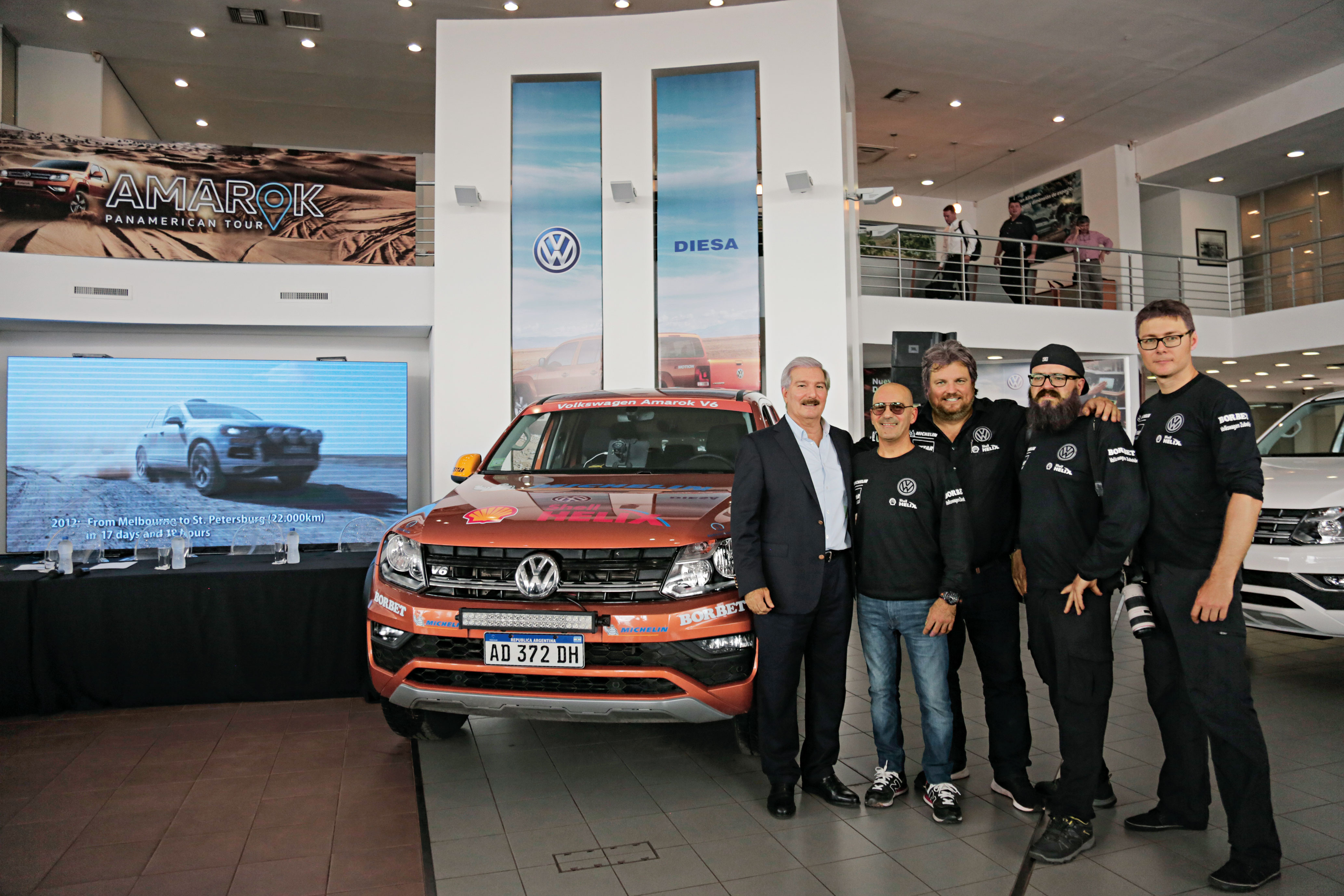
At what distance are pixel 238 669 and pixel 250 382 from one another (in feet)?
16.3

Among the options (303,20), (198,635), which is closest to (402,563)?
(198,635)

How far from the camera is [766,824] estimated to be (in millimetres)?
2904

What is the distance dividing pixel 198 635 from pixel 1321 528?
5678 millimetres

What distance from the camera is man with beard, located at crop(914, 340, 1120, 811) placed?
298 cm

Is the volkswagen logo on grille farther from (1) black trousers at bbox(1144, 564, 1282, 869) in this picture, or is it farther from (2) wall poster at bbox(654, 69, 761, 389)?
(2) wall poster at bbox(654, 69, 761, 389)

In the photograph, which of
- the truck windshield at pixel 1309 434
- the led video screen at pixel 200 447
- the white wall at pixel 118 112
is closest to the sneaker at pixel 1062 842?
the truck windshield at pixel 1309 434

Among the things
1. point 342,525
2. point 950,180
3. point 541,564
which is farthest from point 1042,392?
point 950,180

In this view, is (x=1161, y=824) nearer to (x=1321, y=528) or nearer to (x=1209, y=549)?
(x=1209, y=549)

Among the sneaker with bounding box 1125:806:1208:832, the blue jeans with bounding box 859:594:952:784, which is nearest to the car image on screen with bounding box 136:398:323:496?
the blue jeans with bounding box 859:594:952:784

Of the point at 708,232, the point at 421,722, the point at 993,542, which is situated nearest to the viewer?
the point at 993,542

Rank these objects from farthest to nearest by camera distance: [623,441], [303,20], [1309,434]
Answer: [303,20] → [1309,434] → [623,441]

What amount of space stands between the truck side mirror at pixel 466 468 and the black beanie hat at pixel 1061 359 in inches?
98.7

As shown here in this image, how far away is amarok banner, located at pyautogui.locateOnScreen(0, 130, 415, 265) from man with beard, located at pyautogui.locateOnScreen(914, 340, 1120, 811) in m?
7.13

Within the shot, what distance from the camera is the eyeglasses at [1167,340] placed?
2.55 m
